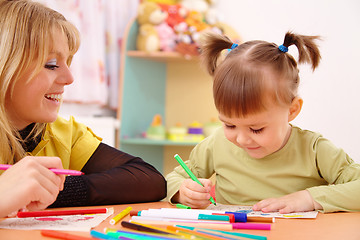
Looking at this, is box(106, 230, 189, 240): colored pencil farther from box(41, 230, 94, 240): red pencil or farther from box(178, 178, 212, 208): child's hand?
box(178, 178, 212, 208): child's hand

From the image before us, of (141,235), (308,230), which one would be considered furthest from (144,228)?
(308,230)

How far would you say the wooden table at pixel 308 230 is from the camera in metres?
0.62

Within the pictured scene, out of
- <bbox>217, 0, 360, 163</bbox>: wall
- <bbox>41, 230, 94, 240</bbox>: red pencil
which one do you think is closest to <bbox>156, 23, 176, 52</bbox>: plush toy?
<bbox>217, 0, 360, 163</bbox>: wall

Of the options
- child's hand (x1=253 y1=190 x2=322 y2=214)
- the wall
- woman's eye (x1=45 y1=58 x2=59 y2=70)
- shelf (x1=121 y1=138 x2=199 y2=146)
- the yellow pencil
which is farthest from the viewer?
shelf (x1=121 y1=138 x2=199 y2=146)

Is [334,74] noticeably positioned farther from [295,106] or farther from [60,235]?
[60,235]

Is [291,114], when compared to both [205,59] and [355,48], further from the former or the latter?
[355,48]

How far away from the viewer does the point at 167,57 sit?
8.78 ft

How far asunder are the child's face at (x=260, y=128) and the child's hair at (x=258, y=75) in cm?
2

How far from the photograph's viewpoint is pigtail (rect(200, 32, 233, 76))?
42.6 inches

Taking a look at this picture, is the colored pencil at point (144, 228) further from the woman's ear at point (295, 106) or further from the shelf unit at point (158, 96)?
the shelf unit at point (158, 96)

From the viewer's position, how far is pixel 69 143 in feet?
3.59

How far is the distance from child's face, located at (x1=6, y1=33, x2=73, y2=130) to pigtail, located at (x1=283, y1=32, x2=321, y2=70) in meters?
0.52

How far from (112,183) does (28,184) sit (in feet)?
1.05

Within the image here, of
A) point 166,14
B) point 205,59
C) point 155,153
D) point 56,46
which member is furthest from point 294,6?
point 56,46
